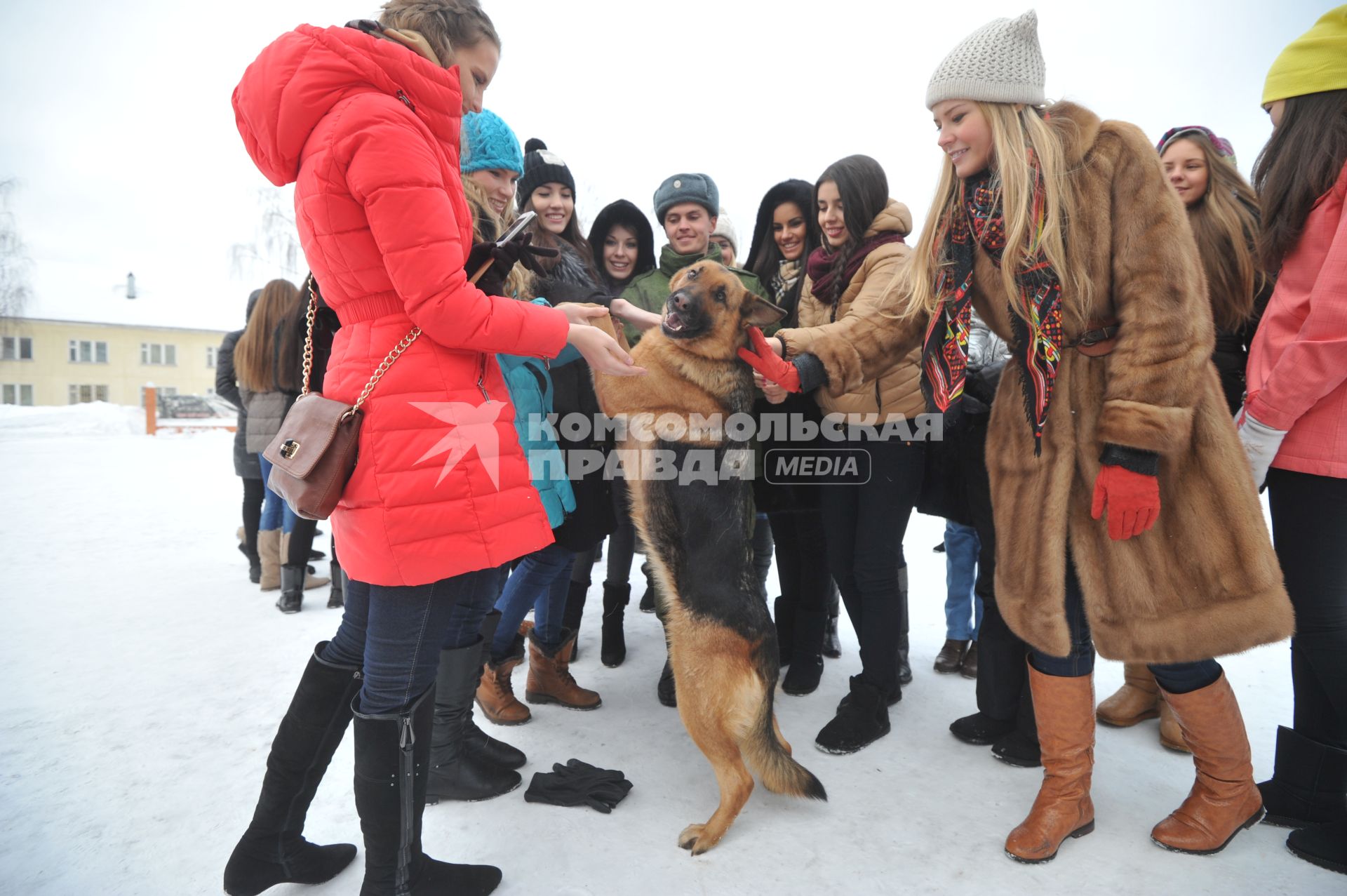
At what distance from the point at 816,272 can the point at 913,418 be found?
842 millimetres

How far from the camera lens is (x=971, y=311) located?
7.36 feet

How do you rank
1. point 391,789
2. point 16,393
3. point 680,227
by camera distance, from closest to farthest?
point 391,789 → point 680,227 → point 16,393

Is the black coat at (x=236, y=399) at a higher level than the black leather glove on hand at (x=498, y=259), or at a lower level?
lower

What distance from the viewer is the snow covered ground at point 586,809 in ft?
6.29

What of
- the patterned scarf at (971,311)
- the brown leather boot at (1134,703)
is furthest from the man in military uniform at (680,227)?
the brown leather boot at (1134,703)

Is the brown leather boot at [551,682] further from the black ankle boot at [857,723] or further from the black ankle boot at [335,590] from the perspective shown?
the black ankle boot at [335,590]

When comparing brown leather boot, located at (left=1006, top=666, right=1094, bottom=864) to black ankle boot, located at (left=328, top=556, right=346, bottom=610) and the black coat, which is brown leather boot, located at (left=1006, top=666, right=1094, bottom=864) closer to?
black ankle boot, located at (left=328, top=556, right=346, bottom=610)

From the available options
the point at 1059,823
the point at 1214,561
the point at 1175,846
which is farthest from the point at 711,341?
the point at 1175,846

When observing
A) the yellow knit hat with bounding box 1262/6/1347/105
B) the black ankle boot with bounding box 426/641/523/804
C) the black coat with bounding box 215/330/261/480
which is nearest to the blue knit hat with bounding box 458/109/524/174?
the black ankle boot with bounding box 426/641/523/804

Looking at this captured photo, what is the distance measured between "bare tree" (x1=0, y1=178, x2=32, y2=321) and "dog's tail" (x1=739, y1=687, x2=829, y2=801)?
86.4ft

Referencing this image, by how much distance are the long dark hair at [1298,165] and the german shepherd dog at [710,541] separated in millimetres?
1606

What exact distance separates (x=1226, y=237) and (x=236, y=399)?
21.6 feet

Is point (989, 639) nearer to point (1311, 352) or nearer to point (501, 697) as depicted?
A: point (1311, 352)

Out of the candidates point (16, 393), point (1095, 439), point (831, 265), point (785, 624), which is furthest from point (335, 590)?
point (16, 393)
